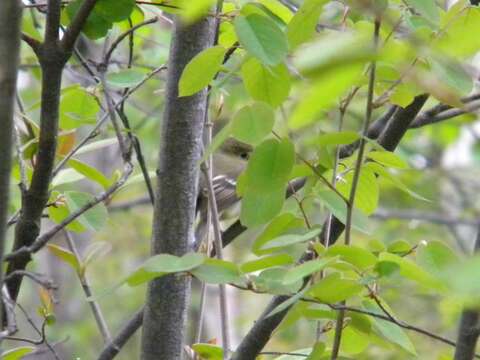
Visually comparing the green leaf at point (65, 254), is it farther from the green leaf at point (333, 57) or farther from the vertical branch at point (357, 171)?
the green leaf at point (333, 57)

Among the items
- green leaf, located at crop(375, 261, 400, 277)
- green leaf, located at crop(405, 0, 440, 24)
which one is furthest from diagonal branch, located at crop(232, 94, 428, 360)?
green leaf, located at crop(405, 0, 440, 24)

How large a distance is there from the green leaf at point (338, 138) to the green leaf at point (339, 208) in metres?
0.13

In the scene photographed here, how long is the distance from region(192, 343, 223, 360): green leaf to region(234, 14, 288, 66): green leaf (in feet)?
1.93

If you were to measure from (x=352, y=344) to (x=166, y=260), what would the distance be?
0.49 meters

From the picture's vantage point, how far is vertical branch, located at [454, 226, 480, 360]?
1294mm

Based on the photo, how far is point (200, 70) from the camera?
1.28m

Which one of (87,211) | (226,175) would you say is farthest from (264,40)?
(226,175)

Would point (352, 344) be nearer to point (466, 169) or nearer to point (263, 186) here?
point (263, 186)

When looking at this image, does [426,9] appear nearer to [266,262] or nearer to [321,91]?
[266,262]

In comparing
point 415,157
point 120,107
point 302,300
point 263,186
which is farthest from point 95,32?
point 415,157

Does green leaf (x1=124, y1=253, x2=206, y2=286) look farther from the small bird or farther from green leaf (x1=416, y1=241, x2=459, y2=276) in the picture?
the small bird

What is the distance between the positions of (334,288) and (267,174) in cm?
19

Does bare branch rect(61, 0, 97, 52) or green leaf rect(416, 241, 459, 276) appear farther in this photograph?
bare branch rect(61, 0, 97, 52)

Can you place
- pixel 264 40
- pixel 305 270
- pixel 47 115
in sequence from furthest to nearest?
pixel 47 115
pixel 264 40
pixel 305 270
